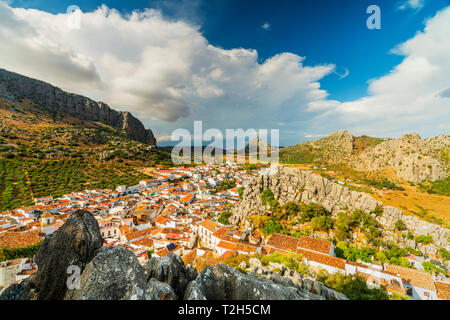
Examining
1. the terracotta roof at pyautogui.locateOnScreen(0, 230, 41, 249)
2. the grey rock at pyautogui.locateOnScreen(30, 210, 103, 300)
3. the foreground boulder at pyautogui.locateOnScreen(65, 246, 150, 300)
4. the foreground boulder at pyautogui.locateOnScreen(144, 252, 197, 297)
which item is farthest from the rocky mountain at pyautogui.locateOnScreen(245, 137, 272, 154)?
the foreground boulder at pyautogui.locateOnScreen(65, 246, 150, 300)

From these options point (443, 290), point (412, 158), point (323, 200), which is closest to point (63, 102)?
point (323, 200)

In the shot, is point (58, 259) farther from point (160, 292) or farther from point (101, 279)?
point (160, 292)

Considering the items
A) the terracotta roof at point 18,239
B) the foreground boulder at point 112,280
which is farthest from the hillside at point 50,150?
the foreground boulder at point 112,280

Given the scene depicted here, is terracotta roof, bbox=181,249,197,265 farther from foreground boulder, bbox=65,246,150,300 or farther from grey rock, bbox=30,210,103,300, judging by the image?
foreground boulder, bbox=65,246,150,300

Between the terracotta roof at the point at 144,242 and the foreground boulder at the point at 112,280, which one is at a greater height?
the foreground boulder at the point at 112,280

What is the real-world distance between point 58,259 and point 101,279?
184cm

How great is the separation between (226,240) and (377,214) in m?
21.1

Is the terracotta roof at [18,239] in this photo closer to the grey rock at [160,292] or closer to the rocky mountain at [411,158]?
the grey rock at [160,292]

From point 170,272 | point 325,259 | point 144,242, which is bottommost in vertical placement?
point 144,242

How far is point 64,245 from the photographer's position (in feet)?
16.7

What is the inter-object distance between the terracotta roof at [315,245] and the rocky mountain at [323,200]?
8.73m

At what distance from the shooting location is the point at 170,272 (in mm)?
5883

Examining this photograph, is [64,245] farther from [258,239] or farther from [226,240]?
[258,239]

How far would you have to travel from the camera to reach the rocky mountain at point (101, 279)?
4.24m
